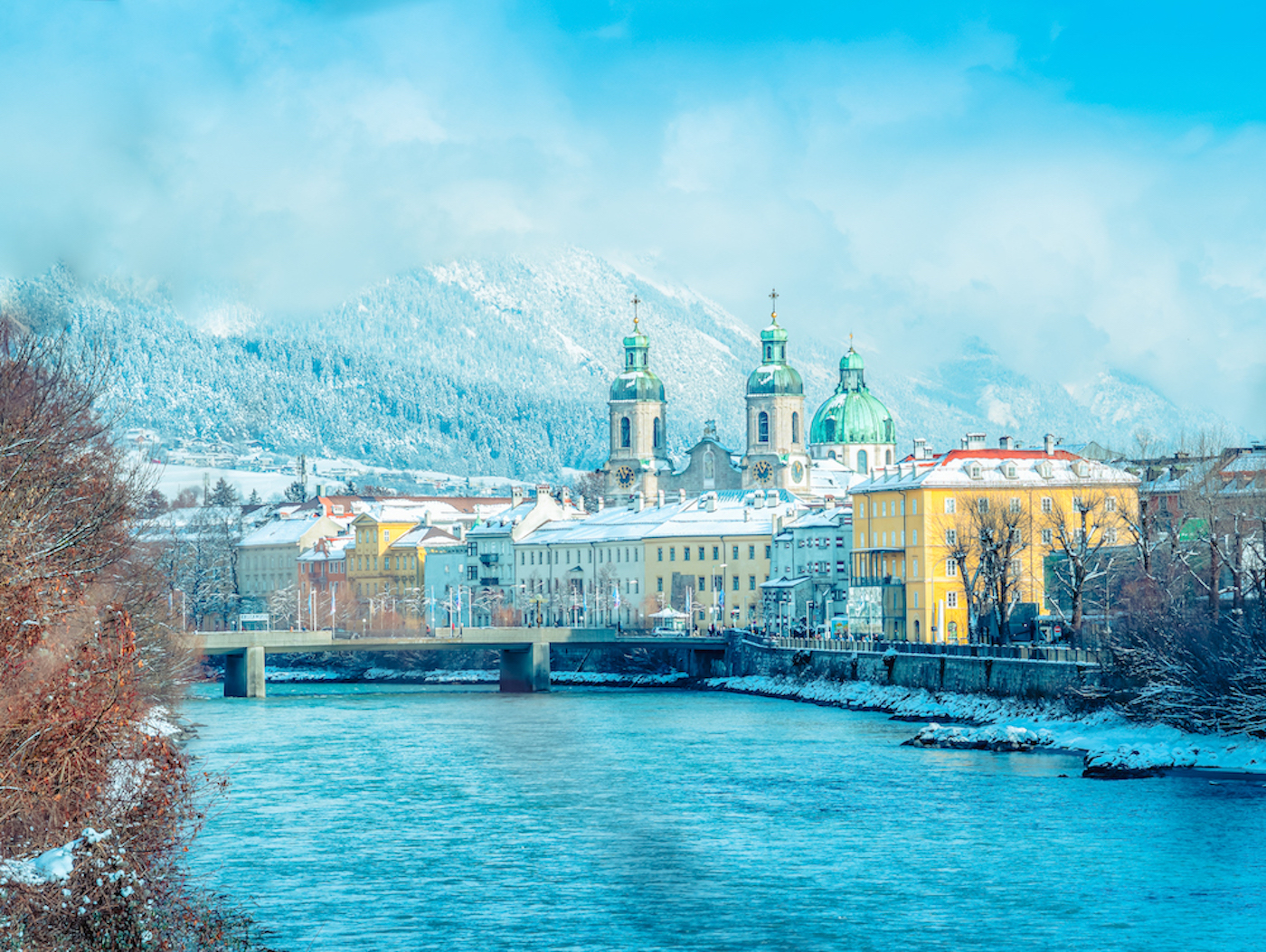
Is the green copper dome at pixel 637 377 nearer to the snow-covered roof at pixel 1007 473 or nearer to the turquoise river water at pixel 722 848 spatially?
the snow-covered roof at pixel 1007 473

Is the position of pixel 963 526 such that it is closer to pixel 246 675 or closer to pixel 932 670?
pixel 932 670

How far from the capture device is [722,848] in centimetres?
4178

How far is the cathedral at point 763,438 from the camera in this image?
184125 mm

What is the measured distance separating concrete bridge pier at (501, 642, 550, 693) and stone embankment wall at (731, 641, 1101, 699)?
9.15 metres

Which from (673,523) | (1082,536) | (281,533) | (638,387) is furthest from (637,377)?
(1082,536)

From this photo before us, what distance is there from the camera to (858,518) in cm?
11181

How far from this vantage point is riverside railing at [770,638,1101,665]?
67.9 meters

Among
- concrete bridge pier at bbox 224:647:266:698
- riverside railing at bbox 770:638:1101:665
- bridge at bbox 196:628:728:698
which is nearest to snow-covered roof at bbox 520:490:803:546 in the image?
bridge at bbox 196:628:728:698

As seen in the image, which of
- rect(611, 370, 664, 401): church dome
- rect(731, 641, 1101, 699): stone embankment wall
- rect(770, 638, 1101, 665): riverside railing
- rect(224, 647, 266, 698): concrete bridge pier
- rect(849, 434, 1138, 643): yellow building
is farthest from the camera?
rect(611, 370, 664, 401): church dome

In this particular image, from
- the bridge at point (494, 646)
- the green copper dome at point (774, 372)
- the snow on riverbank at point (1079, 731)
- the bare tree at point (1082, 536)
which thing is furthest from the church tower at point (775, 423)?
the snow on riverbank at point (1079, 731)

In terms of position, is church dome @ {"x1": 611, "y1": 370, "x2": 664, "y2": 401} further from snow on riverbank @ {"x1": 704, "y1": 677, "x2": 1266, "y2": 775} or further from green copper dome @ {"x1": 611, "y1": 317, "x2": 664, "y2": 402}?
snow on riverbank @ {"x1": 704, "y1": 677, "x2": 1266, "y2": 775}

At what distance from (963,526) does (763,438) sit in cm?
8712

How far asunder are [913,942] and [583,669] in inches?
3380

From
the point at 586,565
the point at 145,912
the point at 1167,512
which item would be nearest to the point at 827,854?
the point at 145,912
